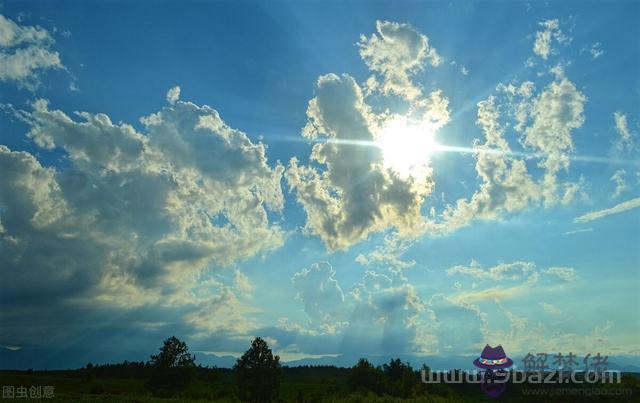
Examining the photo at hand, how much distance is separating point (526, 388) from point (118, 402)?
76.4m

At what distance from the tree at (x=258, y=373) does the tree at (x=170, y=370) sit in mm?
19540

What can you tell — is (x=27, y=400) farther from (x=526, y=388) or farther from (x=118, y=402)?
(x=526, y=388)

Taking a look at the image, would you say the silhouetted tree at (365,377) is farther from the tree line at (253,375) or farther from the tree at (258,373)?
the tree at (258,373)

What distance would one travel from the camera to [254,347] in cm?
10550

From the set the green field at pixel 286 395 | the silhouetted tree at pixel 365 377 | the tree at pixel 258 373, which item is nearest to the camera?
the green field at pixel 286 395

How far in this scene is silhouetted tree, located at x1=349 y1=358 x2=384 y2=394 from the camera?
12106 centimetres

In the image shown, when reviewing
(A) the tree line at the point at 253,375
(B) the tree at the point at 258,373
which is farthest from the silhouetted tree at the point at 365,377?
(B) the tree at the point at 258,373

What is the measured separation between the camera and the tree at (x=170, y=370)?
372 feet

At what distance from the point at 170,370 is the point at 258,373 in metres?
26.6

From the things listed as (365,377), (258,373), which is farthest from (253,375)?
(365,377)

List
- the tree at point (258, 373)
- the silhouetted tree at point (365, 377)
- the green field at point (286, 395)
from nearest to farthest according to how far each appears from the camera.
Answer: the green field at point (286, 395) → the tree at point (258, 373) → the silhouetted tree at point (365, 377)

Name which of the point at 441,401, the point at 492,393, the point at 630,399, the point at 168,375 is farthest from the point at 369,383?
the point at 441,401

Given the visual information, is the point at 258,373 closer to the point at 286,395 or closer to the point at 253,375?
the point at 253,375

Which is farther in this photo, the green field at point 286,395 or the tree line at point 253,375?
the tree line at point 253,375
